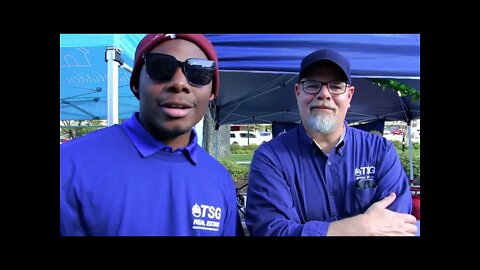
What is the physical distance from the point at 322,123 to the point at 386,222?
0.47m

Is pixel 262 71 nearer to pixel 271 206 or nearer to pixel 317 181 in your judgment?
pixel 317 181

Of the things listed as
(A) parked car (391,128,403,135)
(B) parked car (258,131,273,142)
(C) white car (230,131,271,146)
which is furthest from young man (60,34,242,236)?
(C) white car (230,131,271,146)

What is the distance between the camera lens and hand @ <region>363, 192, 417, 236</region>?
52.1 inches

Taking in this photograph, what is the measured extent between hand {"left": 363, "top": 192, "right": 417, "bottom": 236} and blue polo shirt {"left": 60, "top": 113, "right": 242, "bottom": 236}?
53 centimetres

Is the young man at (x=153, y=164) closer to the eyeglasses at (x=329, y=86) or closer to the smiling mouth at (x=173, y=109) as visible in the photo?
the smiling mouth at (x=173, y=109)

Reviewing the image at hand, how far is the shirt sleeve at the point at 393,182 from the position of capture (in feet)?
4.82

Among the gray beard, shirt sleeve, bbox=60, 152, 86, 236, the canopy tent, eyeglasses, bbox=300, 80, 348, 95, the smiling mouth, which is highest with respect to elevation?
the canopy tent

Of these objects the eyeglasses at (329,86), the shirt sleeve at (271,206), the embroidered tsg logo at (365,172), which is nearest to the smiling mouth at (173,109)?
the shirt sleeve at (271,206)

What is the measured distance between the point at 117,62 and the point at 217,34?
586mm

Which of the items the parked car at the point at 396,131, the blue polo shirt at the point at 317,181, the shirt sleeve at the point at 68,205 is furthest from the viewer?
the parked car at the point at 396,131

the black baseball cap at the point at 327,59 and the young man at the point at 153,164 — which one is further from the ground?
the black baseball cap at the point at 327,59

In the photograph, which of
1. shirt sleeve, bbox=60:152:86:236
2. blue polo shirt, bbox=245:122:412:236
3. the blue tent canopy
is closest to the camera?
shirt sleeve, bbox=60:152:86:236

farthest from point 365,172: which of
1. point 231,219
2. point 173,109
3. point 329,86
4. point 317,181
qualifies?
point 173,109

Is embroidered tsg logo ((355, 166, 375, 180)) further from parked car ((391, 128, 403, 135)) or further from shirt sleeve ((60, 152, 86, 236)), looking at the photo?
parked car ((391, 128, 403, 135))
